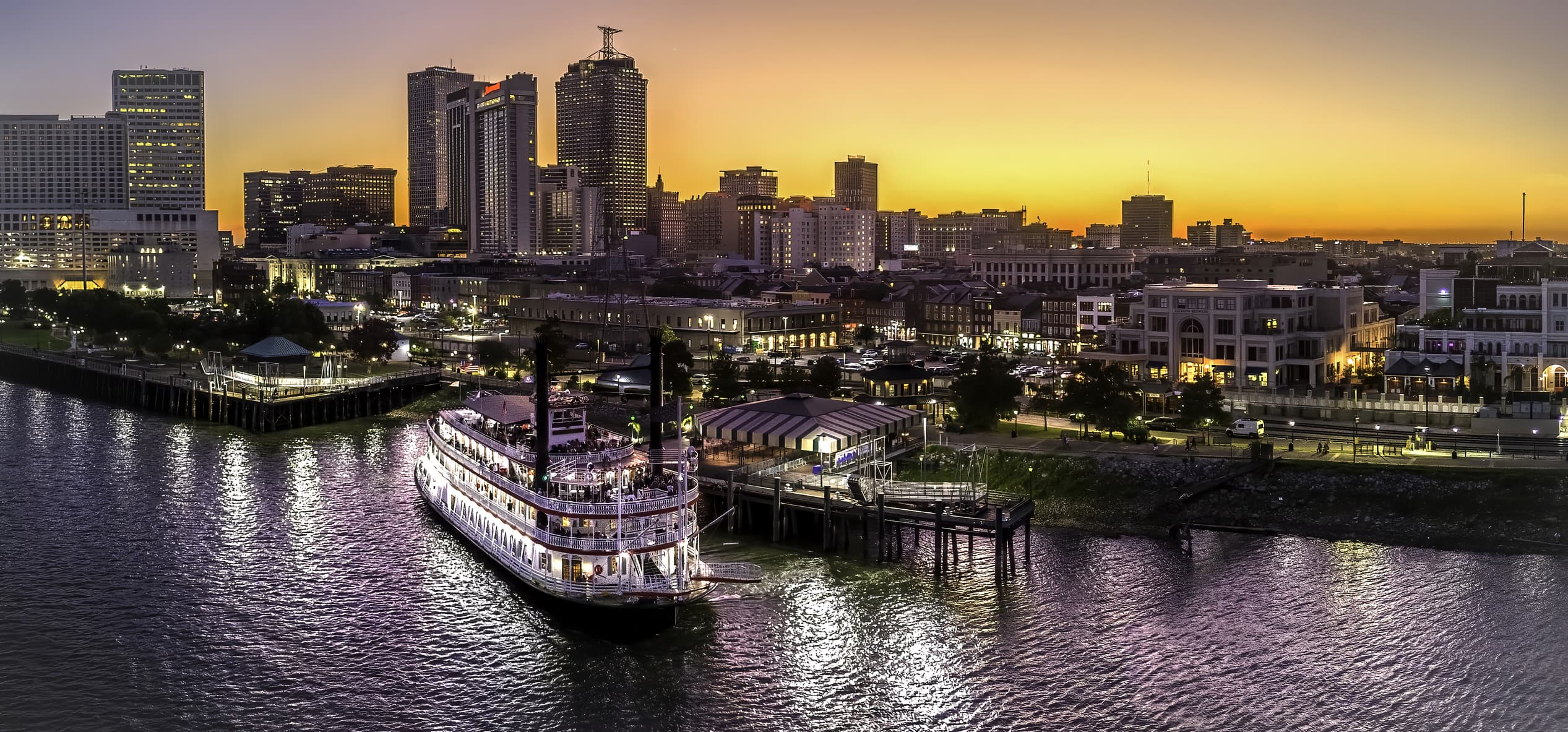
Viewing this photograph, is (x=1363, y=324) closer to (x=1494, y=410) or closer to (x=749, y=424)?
(x=1494, y=410)

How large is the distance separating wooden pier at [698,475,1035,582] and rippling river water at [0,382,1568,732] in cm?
130

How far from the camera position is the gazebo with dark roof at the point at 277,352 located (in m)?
84.2

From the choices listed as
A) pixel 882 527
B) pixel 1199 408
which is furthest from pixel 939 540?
pixel 1199 408

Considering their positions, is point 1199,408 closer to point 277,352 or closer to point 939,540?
point 939,540

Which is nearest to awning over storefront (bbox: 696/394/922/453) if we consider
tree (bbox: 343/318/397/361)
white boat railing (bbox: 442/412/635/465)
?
white boat railing (bbox: 442/412/635/465)

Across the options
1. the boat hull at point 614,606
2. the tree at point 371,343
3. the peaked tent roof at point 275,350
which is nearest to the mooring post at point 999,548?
the boat hull at point 614,606

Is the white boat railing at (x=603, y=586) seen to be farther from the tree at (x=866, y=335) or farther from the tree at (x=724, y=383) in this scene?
the tree at (x=866, y=335)

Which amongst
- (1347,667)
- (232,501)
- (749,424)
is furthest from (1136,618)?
(232,501)

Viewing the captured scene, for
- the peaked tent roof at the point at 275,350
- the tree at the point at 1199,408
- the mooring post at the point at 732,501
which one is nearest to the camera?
the mooring post at the point at 732,501

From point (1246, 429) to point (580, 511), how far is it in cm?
3010

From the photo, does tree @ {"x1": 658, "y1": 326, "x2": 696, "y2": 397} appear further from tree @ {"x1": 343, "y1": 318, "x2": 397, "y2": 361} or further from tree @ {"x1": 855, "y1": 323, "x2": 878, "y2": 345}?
tree @ {"x1": 855, "y1": 323, "x2": 878, "y2": 345}

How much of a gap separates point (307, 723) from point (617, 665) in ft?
24.0

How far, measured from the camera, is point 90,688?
102ft

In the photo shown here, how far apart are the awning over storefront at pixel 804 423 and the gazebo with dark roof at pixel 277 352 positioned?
42976 mm
